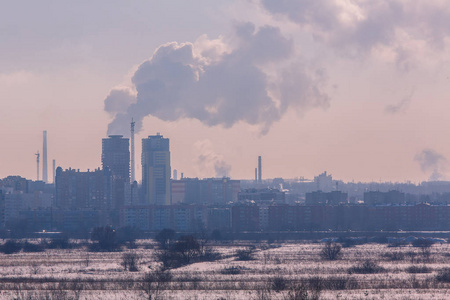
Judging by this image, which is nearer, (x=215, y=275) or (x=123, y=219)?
(x=215, y=275)

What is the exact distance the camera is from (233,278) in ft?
215

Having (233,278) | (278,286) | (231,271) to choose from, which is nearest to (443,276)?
(278,286)

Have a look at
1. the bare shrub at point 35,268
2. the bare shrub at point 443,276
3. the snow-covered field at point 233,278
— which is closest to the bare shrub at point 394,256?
the snow-covered field at point 233,278

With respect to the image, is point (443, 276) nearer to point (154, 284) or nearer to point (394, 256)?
point (154, 284)

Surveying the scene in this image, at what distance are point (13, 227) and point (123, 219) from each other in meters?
25.0

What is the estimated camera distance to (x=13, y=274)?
72875mm

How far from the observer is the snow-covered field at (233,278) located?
53.6 meters

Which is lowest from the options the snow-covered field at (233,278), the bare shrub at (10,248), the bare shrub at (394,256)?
the snow-covered field at (233,278)

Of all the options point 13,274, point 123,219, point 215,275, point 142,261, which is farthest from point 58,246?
point 123,219

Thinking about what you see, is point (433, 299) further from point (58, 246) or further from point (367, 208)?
point (367, 208)

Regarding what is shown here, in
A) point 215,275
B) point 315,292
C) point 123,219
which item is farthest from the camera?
point 123,219

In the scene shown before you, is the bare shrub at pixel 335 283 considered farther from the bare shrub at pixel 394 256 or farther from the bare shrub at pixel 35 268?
the bare shrub at pixel 394 256

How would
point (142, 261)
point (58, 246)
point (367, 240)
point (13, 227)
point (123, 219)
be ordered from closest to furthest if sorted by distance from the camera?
point (142, 261), point (58, 246), point (367, 240), point (13, 227), point (123, 219)

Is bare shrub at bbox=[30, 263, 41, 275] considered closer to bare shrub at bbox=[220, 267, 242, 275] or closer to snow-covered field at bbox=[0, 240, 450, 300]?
snow-covered field at bbox=[0, 240, 450, 300]
